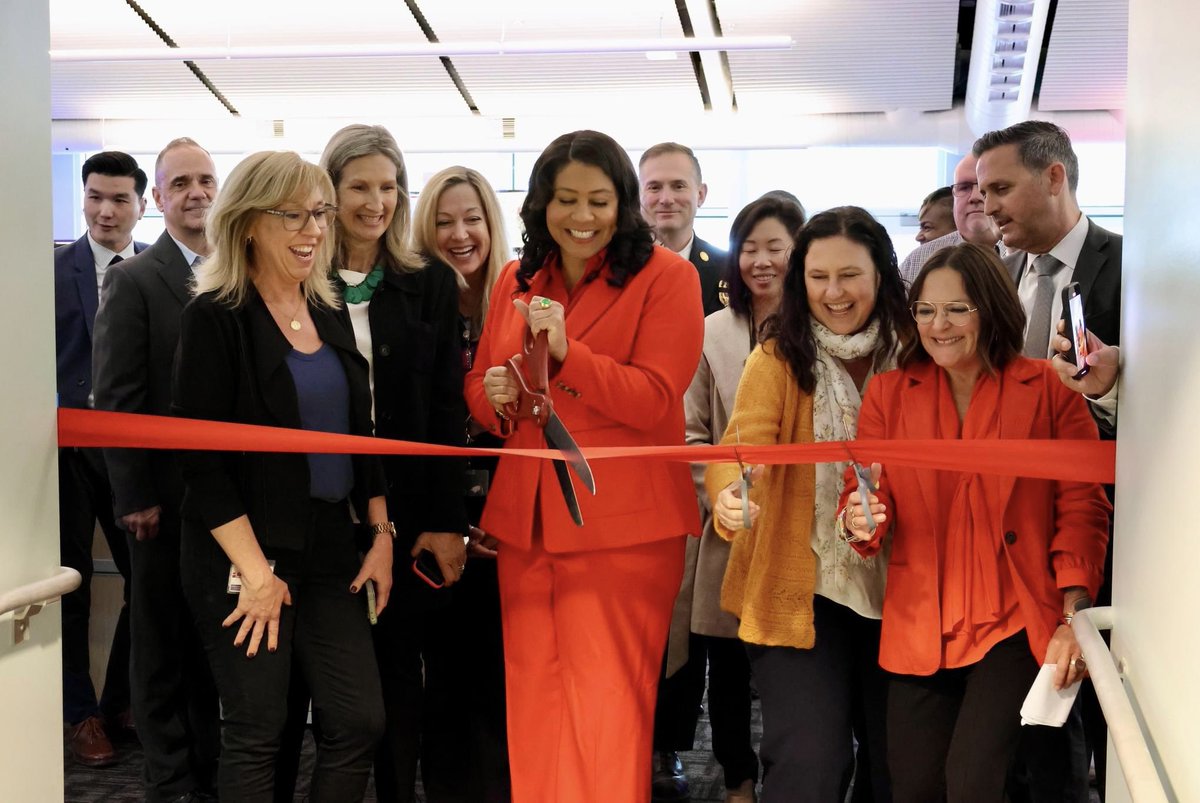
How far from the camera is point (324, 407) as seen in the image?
279cm

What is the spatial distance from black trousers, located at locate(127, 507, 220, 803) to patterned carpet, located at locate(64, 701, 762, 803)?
0.45 metres

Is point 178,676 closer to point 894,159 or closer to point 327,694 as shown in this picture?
point 327,694

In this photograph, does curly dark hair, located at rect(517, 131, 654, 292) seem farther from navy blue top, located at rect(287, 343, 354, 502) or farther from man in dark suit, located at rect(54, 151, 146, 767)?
man in dark suit, located at rect(54, 151, 146, 767)

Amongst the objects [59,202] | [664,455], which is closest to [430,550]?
[664,455]

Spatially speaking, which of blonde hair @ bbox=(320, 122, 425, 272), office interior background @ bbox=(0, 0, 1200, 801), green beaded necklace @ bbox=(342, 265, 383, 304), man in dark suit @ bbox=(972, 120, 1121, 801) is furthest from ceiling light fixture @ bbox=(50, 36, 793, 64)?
green beaded necklace @ bbox=(342, 265, 383, 304)

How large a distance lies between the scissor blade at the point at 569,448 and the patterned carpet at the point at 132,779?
5.48 feet

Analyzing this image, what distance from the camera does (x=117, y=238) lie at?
4.70m

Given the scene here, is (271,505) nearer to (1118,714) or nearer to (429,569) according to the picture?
(429,569)

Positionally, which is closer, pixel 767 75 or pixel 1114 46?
pixel 1114 46

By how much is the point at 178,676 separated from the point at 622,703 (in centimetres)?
145

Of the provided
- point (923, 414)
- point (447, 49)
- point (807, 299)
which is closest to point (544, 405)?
point (807, 299)

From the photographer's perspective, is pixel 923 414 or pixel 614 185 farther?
pixel 614 185

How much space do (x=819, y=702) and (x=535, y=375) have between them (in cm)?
90

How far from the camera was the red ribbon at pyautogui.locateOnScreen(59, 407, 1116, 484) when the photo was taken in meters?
2.41
